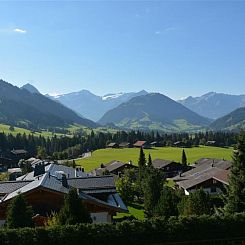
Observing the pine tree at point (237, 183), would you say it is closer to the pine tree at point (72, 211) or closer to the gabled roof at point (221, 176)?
the pine tree at point (72, 211)

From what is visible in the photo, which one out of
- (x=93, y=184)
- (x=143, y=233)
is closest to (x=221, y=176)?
(x=93, y=184)

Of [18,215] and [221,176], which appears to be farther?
[221,176]

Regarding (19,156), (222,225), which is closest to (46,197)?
(222,225)

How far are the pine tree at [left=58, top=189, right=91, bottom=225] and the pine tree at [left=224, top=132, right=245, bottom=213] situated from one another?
45.1 feet

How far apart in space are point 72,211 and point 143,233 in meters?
4.57

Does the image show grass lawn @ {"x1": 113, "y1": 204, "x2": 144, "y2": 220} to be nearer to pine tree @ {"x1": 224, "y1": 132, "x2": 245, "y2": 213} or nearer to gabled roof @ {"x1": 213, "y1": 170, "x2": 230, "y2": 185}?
gabled roof @ {"x1": 213, "y1": 170, "x2": 230, "y2": 185}

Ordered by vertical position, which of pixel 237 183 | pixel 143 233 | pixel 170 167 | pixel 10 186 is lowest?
pixel 170 167

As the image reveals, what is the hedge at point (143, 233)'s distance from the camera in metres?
23.3

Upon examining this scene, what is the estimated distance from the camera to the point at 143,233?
81.3ft

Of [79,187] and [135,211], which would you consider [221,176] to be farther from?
[79,187]

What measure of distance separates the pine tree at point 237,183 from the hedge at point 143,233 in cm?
783

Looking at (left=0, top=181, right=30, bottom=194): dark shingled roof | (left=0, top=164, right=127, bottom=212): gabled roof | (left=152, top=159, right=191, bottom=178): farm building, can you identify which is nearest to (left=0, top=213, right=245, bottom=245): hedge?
(left=0, top=164, right=127, bottom=212): gabled roof

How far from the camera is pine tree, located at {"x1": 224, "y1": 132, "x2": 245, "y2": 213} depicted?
34375mm

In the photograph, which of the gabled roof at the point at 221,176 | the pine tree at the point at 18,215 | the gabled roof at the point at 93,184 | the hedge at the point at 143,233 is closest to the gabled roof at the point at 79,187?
the gabled roof at the point at 93,184
